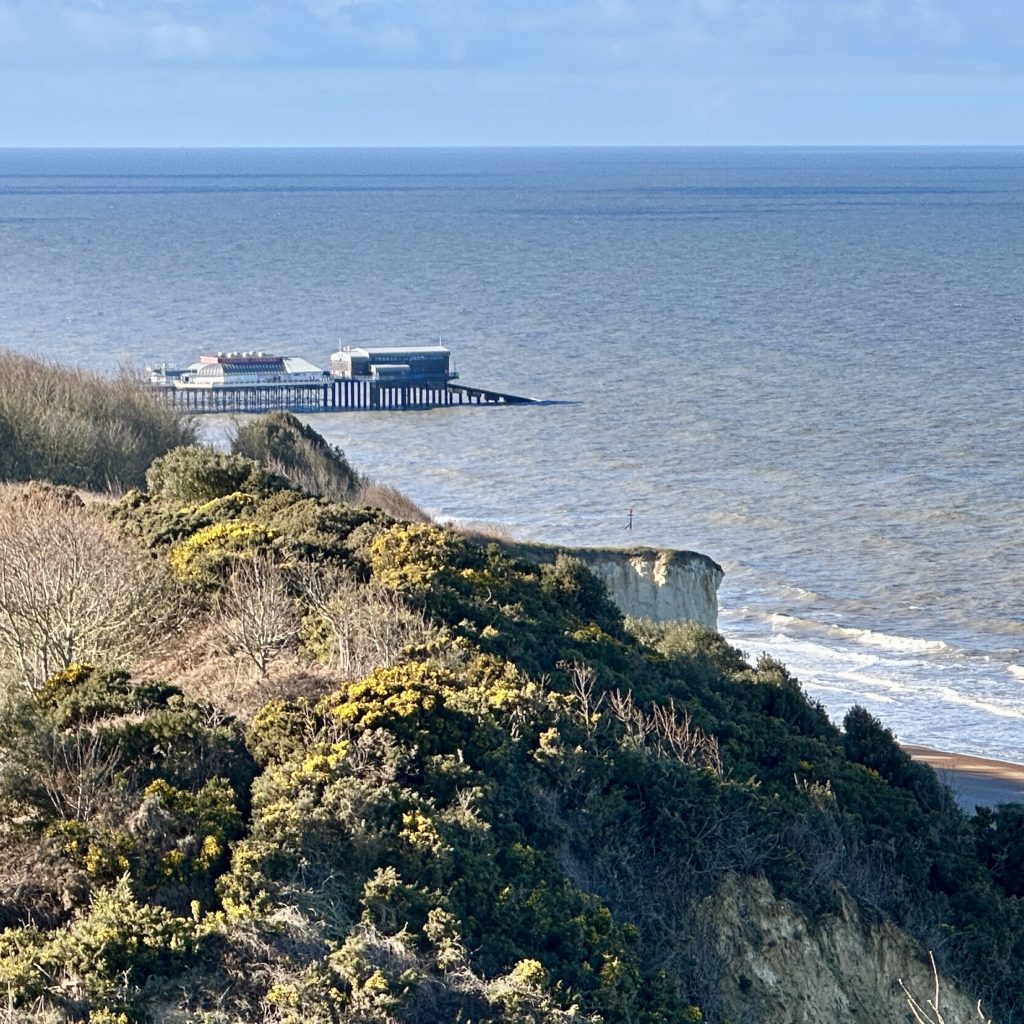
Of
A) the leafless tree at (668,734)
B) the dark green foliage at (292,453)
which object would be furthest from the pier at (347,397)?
the leafless tree at (668,734)

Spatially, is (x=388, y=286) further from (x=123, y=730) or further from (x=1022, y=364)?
(x=123, y=730)

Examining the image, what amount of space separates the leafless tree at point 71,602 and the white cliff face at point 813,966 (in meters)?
7.93

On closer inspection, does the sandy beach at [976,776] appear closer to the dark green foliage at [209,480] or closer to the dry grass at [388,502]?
the dark green foliage at [209,480]

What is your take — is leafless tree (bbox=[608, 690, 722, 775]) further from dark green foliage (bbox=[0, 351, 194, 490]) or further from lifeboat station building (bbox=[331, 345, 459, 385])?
lifeboat station building (bbox=[331, 345, 459, 385])

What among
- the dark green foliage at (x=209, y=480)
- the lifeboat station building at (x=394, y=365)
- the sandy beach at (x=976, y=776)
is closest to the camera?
the dark green foliage at (x=209, y=480)

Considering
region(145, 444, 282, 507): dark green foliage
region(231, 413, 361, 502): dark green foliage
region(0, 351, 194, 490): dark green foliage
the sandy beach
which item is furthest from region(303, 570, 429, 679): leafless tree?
region(231, 413, 361, 502): dark green foliage

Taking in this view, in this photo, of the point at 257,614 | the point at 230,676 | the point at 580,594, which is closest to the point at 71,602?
the point at 230,676

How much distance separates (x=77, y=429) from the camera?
143 ft

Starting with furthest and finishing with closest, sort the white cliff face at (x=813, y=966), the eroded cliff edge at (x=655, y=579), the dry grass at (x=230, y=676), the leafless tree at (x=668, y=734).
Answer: the eroded cliff edge at (x=655, y=579) < the leafless tree at (x=668, y=734) < the dry grass at (x=230, y=676) < the white cliff face at (x=813, y=966)

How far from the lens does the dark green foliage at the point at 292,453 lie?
4762 cm

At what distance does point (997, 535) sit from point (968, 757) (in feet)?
69.5

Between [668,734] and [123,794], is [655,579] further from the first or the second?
[123,794]

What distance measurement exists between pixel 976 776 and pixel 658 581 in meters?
9.49

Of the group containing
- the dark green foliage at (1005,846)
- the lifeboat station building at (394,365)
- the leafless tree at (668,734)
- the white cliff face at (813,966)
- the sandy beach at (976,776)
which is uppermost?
the leafless tree at (668,734)
